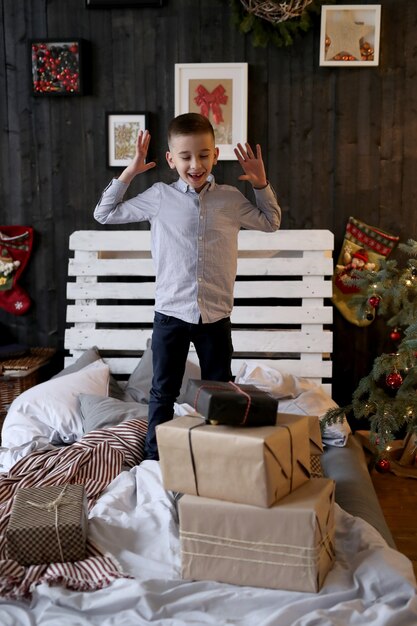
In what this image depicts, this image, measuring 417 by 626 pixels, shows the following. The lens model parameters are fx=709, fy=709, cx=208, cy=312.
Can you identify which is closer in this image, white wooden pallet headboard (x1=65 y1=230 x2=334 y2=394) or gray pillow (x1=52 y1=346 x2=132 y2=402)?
gray pillow (x1=52 y1=346 x2=132 y2=402)

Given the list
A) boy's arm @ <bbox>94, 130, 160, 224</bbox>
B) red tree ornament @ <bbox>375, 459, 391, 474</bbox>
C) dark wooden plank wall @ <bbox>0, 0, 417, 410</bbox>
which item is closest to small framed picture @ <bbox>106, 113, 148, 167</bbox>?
dark wooden plank wall @ <bbox>0, 0, 417, 410</bbox>

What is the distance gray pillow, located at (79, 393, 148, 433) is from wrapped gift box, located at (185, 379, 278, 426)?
1245mm

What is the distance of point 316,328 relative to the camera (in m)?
3.81

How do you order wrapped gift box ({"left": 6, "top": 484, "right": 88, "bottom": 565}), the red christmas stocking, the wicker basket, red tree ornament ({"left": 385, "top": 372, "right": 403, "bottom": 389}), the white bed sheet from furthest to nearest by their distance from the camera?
the red christmas stocking
the wicker basket
red tree ornament ({"left": 385, "top": 372, "right": 403, "bottom": 389})
wrapped gift box ({"left": 6, "top": 484, "right": 88, "bottom": 565})
the white bed sheet

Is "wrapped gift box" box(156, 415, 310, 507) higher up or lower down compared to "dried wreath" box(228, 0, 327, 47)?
lower down

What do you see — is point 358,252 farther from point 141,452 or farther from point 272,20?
point 141,452

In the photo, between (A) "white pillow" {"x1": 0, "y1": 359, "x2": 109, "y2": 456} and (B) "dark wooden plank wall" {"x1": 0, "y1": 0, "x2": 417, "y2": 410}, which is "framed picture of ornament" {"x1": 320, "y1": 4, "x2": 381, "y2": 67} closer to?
(B) "dark wooden plank wall" {"x1": 0, "y1": 0, "x2": 417, "y2": 410}

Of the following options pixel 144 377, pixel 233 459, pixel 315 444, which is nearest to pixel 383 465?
pixel 315 444

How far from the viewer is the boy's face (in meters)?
2.55

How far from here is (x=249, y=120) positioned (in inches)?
152

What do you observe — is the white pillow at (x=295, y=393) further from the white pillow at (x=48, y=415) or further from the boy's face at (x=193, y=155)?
the boy's face at (x=193, y=155)

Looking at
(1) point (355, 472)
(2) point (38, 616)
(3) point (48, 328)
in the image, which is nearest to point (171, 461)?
(2) point (38, 616)

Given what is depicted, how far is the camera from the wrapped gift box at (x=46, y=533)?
197 cm

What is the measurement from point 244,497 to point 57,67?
9.56ft
